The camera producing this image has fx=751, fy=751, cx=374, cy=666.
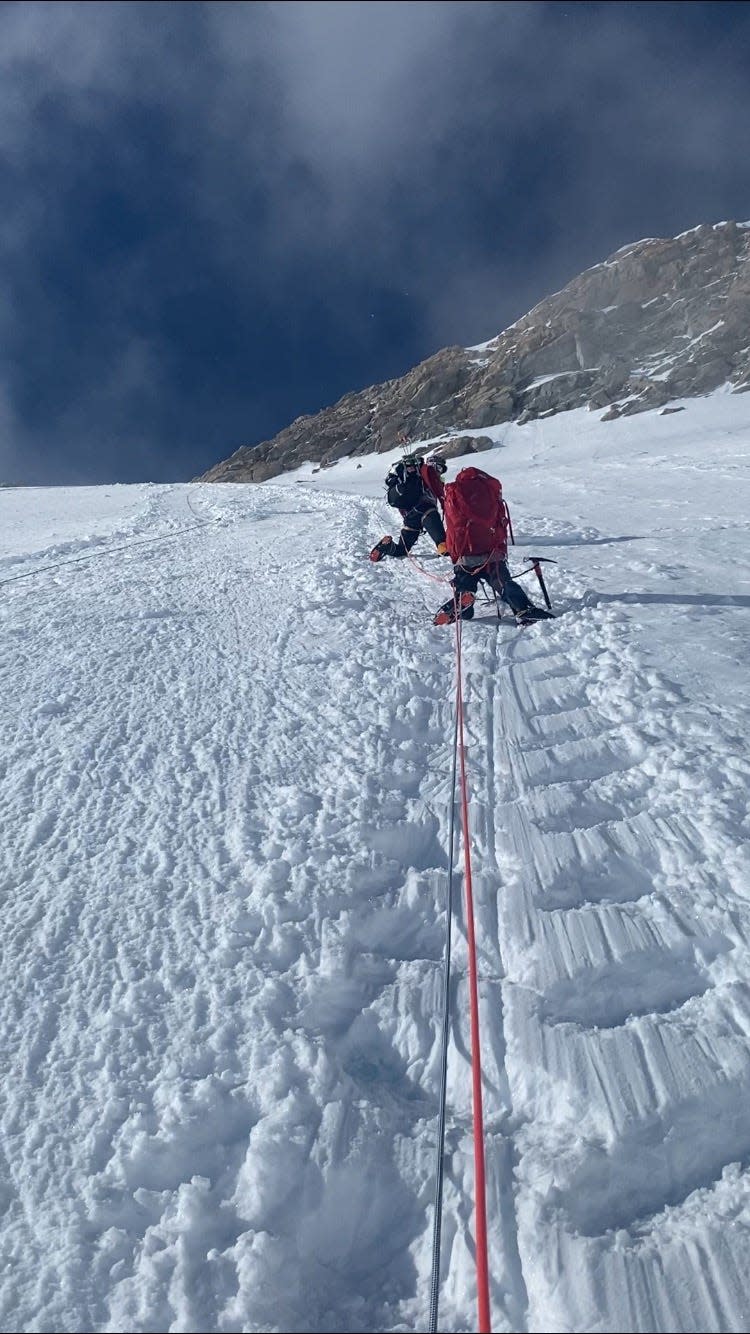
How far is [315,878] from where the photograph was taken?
10.5 ft

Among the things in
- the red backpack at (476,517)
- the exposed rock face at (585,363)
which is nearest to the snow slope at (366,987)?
the red backpack at (476,517)

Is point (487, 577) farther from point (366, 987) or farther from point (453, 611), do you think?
point (366, 987)

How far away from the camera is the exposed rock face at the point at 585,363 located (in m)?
55.6

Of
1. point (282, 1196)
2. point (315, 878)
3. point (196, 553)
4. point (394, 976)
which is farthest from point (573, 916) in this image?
point (196, 553)

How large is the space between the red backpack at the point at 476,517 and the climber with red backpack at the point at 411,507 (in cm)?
241

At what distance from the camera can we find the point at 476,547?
21.4ft

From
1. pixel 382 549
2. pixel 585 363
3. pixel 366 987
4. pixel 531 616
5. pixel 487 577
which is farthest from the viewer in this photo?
pixel 585 363

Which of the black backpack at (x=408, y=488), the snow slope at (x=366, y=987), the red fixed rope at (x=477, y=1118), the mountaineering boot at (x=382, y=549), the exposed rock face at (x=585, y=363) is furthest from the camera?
Answer: the exposed rock face at (x=585, y=363)

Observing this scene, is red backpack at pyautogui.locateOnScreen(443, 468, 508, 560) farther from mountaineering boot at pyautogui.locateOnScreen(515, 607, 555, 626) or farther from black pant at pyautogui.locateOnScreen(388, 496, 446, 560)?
black pant at pyautogui.locateOnScreen(388, 496, 446, 560)

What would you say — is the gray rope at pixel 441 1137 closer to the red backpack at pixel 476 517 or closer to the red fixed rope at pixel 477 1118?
the red fixed rope at pixel 477 1118

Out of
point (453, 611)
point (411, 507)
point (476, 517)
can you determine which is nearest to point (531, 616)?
point (453, 611)

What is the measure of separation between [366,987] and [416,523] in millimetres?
7116

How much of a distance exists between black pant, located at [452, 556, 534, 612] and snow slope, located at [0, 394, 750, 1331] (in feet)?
2.80

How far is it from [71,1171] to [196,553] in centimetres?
882
